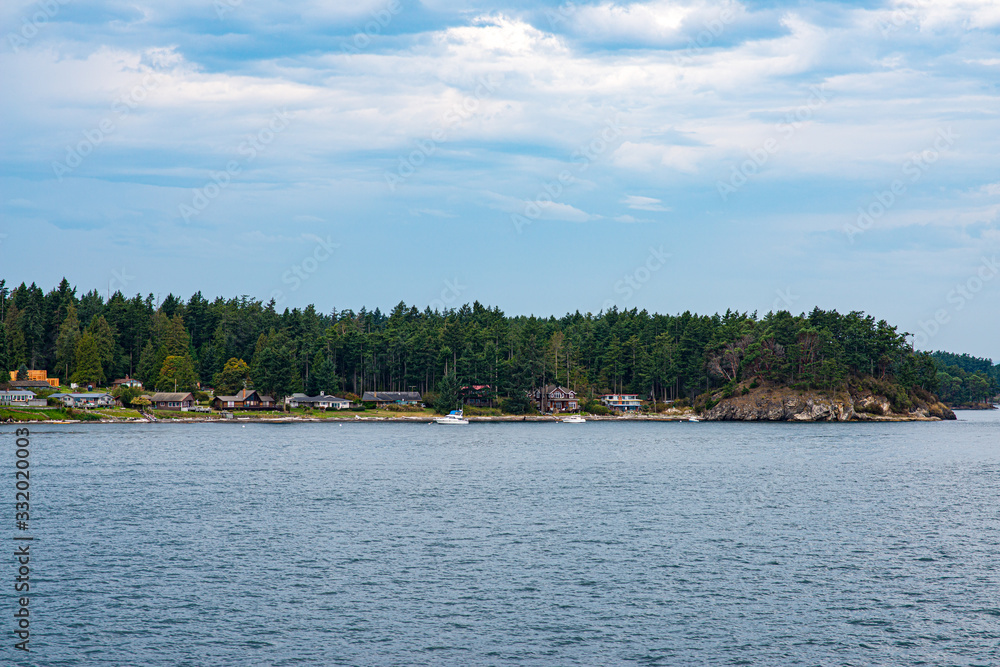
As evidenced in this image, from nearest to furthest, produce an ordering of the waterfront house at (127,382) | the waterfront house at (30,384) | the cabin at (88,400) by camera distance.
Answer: the cabin at (88,400) < the waterfront house at (30,384) < the waterfront house at (127,382)

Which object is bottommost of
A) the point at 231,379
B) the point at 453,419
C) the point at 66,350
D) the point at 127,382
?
the point at 453,419

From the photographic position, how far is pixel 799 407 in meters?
168

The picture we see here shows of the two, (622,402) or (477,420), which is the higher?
(622,402)

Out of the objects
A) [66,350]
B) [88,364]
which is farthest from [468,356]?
[66,350]

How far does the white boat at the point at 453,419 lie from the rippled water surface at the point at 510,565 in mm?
81452

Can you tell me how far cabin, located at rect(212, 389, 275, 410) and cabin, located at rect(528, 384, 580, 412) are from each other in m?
57.6

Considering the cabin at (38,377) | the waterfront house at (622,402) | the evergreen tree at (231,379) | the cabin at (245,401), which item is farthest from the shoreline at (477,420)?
the cabin at (38,377)

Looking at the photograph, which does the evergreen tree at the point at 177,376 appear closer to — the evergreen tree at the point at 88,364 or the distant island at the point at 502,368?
the distant island at the point at 502,368

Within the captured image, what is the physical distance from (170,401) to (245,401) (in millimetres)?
15492

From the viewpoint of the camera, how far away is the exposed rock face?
16762 centimetres

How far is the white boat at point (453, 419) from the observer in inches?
Result: 6240

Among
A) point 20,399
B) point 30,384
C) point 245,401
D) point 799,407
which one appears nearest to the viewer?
point 20,399

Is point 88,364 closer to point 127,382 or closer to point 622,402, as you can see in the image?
point 127,382

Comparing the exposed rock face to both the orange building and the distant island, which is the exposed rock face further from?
the orange building
